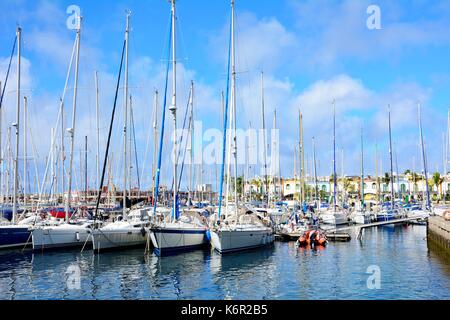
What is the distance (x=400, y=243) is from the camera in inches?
1662

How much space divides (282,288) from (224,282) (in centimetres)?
336

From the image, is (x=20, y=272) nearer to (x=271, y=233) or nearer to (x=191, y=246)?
(x=191, y=246)

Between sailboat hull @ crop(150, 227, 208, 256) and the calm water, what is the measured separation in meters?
0.88

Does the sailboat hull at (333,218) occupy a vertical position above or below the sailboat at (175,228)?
below

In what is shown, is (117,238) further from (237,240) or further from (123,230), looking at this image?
(237,240)

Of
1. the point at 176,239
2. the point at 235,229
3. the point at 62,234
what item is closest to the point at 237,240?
the point at 235,229

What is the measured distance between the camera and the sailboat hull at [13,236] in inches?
1369

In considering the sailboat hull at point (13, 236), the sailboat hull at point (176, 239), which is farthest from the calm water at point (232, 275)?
the sailboat hull at point (13, 236)

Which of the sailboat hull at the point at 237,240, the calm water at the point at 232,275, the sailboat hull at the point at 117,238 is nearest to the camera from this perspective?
the calm water at the point at 232,275

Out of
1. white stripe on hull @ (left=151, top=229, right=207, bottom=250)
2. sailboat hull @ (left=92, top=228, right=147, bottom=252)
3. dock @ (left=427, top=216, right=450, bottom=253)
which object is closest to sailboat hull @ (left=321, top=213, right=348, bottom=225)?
dock @ (left=427, top=216, right=450, bottom=253)

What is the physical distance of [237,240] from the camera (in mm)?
33688

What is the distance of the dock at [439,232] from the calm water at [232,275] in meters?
1.25

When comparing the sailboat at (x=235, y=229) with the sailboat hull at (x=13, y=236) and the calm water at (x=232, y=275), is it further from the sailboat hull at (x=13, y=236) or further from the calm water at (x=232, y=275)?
the sailboat hull at (x=13, y=236)
